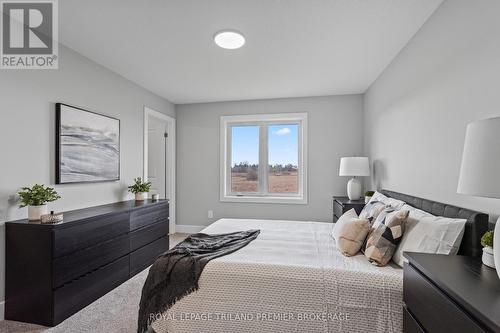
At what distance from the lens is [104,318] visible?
2.21m

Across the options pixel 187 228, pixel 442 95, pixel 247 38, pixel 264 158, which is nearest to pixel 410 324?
pixel 442 95

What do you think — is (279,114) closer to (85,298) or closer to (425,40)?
(425,40)

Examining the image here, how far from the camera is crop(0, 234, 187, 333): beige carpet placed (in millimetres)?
2058

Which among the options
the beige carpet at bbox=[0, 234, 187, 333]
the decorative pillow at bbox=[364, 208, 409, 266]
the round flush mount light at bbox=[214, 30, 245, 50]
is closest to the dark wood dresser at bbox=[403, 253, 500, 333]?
the decorative pillow at bbox=[364, 208, 409, 266]

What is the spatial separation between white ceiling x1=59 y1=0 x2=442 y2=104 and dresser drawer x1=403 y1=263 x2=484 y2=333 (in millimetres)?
1936

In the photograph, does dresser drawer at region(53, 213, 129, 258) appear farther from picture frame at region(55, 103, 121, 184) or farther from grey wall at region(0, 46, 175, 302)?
picture frame at region(55, 103, 121, 184)

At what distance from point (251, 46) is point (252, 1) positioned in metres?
0.72

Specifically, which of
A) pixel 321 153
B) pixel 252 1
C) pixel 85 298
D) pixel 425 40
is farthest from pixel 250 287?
pixel 321 153

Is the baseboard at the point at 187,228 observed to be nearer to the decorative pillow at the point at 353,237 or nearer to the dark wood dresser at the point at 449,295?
the decorative pillow at the point at 353,237

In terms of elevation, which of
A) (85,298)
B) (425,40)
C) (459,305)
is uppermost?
(425,40)

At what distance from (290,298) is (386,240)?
0.78 metres

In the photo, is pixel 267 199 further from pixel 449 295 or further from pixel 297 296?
pixel 449 295

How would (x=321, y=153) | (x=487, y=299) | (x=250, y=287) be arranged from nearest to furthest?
1. (x=487, y=299)
2. (x=250, y=287)
3. (x=321, y=153)

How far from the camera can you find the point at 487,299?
95cm
